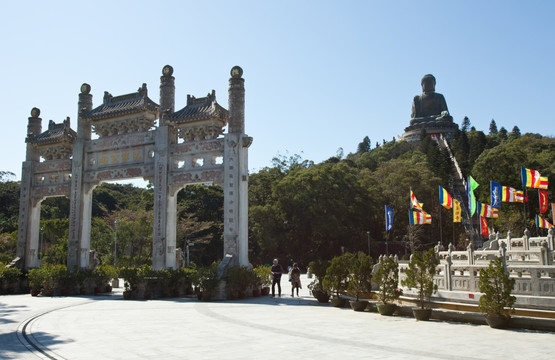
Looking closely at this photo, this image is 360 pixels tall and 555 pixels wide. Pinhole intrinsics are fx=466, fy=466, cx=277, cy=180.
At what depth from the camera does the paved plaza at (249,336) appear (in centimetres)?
734

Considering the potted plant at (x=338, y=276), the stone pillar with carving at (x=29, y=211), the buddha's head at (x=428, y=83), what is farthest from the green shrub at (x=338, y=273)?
the buddha's head at (x=428, y=83)

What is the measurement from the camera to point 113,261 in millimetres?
38750

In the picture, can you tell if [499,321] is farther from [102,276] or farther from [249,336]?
[102,276]

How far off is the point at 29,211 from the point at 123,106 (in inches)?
302

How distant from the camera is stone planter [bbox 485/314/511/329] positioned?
9703 millimetres

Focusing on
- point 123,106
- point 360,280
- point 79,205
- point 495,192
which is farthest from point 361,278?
point 495,192

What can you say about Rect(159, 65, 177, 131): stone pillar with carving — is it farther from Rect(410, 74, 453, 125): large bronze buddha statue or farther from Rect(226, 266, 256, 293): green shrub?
Rect(410, 74, 453, 125): large bronze buddha statue

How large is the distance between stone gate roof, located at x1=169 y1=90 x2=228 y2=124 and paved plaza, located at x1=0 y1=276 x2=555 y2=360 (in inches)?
338

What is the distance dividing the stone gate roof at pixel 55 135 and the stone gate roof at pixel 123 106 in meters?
1.62

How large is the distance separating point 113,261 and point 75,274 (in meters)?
19.5

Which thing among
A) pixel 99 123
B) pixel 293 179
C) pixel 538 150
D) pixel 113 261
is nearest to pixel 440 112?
pixel 538 150

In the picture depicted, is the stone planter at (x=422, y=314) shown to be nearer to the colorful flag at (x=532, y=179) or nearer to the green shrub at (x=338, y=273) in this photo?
the green shrub at (x=338, y=273)

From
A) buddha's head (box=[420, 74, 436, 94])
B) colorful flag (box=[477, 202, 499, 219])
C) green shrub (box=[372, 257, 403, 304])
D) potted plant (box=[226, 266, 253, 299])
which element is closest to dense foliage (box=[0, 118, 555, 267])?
colorful flag (box=[477, 202, 499, 219])

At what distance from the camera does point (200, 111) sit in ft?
65.1
